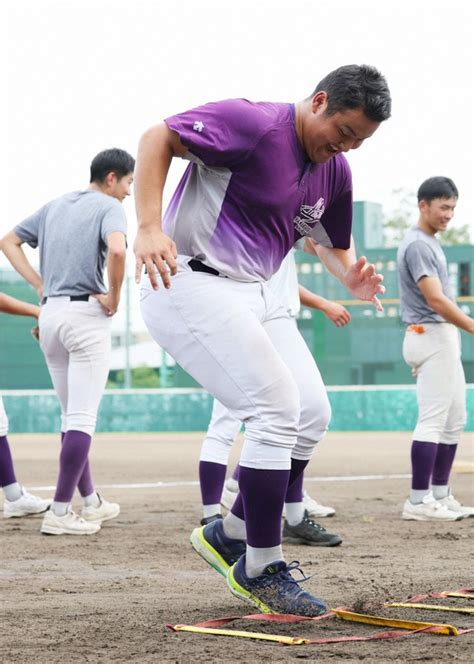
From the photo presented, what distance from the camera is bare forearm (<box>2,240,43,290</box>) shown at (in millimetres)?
7379

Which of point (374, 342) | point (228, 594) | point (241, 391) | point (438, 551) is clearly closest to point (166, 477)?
point (438, 551)

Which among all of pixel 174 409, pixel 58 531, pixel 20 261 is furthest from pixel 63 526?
pixel 174 409

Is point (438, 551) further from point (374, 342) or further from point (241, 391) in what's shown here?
point (374, 342)

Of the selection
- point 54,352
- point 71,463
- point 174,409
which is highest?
point 54,352

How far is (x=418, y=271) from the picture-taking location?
7.45 metres

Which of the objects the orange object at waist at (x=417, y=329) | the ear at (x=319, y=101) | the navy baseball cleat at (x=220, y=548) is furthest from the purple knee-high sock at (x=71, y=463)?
the ear at (x=319, y=101)

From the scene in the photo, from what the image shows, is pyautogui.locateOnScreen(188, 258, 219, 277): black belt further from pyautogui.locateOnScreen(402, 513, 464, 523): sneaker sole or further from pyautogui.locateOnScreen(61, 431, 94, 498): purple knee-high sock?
pyautogui.locateOnScreen(402, 513, 464, 523): sneaker sole

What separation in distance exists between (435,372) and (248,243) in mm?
3594

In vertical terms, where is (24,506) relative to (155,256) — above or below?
below

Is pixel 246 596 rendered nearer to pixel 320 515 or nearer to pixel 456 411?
pixel 320 515

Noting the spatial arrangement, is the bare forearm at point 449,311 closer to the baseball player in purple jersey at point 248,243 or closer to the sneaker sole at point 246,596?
the baseball player in purple jersey at point 248,243

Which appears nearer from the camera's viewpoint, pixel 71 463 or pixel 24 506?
pixel 71 463

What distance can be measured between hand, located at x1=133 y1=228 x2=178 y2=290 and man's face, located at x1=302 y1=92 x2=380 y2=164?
0.70 meters

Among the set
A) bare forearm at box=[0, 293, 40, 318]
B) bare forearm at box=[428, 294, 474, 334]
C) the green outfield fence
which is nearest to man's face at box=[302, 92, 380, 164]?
bare forearm at box=[428, 294, 474, 334]
